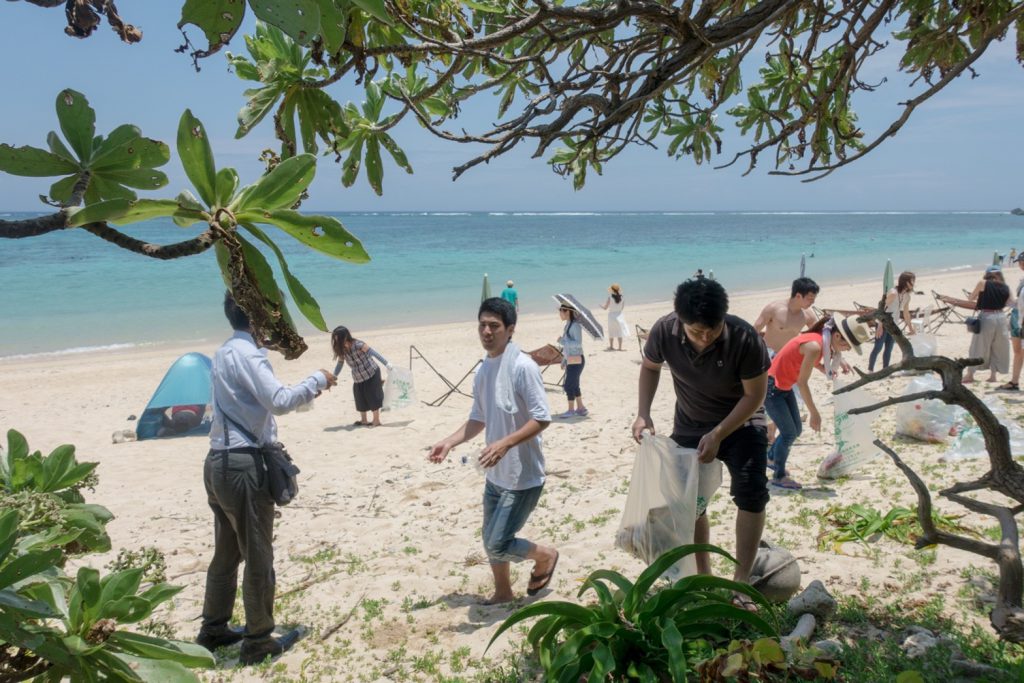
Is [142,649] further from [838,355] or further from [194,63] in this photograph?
[838,355]

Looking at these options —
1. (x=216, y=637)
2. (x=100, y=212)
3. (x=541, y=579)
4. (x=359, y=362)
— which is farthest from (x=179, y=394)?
(x=100, y=212)

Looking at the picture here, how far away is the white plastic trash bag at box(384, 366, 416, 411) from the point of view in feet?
29.4

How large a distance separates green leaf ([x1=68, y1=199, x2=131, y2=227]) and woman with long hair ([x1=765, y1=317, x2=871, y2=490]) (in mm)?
4663

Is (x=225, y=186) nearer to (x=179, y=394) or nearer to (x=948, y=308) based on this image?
(x=179, y=394)

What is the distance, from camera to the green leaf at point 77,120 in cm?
121

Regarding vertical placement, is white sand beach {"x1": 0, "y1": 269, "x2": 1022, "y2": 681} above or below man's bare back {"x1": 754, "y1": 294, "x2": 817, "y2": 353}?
below

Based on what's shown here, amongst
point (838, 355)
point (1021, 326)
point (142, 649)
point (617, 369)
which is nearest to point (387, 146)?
point (142, 649)

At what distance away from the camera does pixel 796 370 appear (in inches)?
209

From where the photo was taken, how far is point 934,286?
24719 millimetres

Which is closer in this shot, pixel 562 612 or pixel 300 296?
pixel 300 296

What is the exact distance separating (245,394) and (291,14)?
276 cm

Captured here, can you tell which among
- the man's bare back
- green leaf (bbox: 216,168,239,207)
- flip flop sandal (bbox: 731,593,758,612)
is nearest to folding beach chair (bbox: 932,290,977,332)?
the man's bare back

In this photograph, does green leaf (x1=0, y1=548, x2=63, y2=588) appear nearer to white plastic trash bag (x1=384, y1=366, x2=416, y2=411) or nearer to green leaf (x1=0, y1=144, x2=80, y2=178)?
green leaf (x1=0, y1=144, x2=80, y2=178)

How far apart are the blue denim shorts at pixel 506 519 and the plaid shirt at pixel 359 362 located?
16.3ft
